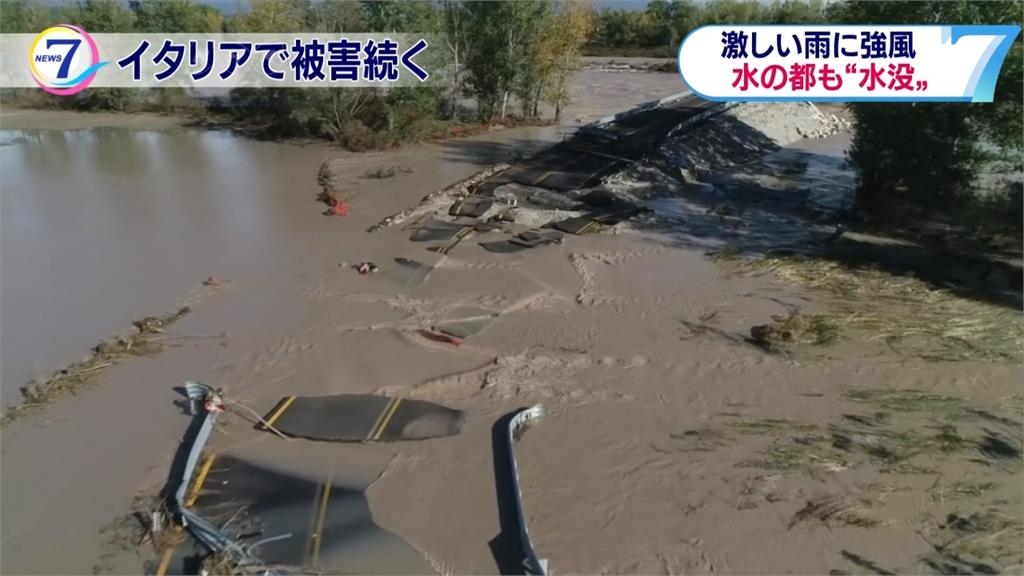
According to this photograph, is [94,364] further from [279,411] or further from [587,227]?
[587,227]

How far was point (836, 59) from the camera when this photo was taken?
9250 millimetres

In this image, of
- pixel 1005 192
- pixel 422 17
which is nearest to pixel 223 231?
pixel 422 17

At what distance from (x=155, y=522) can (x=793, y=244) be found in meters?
9.84

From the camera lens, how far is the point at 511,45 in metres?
20.2

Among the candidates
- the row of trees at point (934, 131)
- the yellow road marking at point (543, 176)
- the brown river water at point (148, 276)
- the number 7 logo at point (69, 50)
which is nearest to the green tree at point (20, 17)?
the number 7 logo at point (69, 50)

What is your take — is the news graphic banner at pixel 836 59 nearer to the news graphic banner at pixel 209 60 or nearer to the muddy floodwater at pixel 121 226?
the muddy floodwater at pixel 121 226

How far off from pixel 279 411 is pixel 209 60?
A: 12.7 meters

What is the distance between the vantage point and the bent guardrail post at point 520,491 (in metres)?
5.02

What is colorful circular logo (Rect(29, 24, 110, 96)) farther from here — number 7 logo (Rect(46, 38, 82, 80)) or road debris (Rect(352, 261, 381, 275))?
road debris (Rect(352, 261, 381, 275))

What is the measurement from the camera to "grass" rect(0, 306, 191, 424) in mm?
7102

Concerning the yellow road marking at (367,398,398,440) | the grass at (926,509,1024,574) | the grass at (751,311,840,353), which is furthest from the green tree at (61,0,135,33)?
the grass at (926,509,1024,574)

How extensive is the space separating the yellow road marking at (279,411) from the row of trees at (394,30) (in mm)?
12162

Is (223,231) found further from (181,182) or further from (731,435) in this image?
(731,435)

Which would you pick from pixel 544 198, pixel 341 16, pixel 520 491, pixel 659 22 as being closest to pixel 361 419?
pixel 520 491
